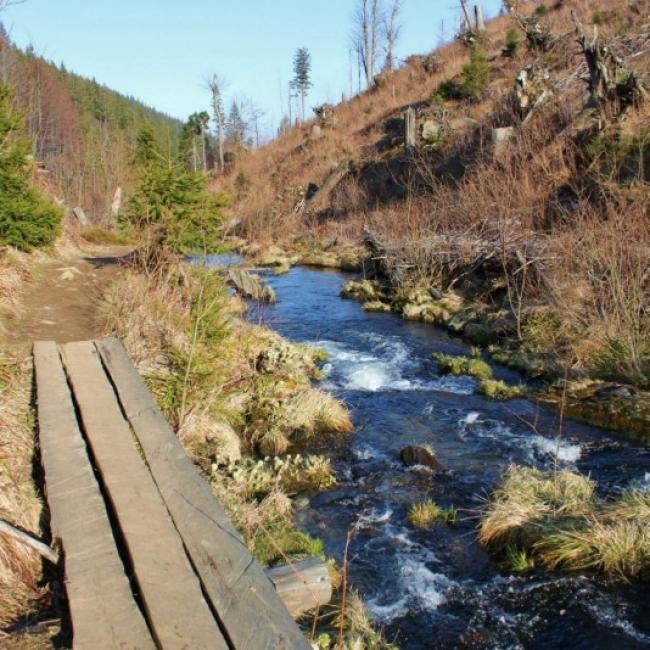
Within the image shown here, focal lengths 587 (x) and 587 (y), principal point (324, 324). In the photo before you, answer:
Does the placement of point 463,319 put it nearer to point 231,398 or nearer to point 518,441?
point 518,441

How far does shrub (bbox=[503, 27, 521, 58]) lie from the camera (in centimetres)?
2833

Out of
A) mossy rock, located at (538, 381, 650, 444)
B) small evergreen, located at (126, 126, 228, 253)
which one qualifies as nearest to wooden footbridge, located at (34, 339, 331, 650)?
small evergreen, located at (126, 126, 228, 253)

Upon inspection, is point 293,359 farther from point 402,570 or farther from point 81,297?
point 402,570

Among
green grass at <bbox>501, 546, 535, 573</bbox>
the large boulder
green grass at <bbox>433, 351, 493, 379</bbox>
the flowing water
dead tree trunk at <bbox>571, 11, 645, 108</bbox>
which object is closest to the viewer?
the flowing water

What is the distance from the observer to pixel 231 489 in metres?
5.45

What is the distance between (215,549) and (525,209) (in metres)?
12.3

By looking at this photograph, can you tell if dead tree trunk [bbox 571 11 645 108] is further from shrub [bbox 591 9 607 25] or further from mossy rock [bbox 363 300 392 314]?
shrub [bbox 591 9 607 25]

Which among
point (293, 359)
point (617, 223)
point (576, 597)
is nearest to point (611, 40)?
point (617, 223)

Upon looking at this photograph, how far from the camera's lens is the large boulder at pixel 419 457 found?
6.50 m

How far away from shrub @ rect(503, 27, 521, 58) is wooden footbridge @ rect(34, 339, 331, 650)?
29414mm

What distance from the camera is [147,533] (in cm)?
331

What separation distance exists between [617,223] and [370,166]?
21034 mm

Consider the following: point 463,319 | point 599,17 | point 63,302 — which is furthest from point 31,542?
point 599,17

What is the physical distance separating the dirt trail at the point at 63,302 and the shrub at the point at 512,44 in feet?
80.6
